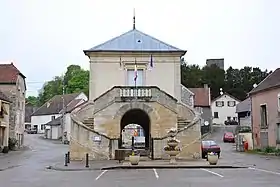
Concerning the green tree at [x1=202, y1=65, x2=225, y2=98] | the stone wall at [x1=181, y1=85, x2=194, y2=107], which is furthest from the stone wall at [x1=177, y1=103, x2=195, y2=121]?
the green tree at [x1=202, y1=65, x2=225, y2=98]

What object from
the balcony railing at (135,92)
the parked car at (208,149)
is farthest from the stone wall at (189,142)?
the balcony railing at (135,92)

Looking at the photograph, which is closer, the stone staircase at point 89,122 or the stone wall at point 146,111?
the stone wall at point 146,111

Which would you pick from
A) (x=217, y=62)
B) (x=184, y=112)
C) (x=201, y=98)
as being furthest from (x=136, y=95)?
(x=217, y=62)

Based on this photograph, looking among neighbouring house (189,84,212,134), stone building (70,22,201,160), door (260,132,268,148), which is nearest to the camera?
stone building (70,22,201,160)

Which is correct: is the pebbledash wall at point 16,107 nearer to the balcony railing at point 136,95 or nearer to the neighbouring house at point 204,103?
the balcony railing at point 136,95

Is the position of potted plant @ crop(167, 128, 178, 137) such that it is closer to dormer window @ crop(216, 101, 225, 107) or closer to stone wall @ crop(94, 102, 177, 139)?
stone wall @ crop(94, 102, 177, 139)

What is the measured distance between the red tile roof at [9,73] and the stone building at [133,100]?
22969 millimetres

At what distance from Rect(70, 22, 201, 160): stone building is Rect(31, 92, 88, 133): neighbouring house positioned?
5915cm

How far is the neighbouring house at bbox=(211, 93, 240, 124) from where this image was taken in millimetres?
98438

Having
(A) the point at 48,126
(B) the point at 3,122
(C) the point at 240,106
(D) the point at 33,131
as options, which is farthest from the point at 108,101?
(D) the point at 33,131

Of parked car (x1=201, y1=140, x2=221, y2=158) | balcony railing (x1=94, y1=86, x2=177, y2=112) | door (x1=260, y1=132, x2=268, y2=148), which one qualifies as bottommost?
parked car (x1=201, y1=140, x2=221, y2=158)

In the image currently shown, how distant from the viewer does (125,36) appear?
44.6 metres

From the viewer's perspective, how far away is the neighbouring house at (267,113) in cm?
4753

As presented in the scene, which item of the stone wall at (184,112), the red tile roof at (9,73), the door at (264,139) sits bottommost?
the door at (264,139)
